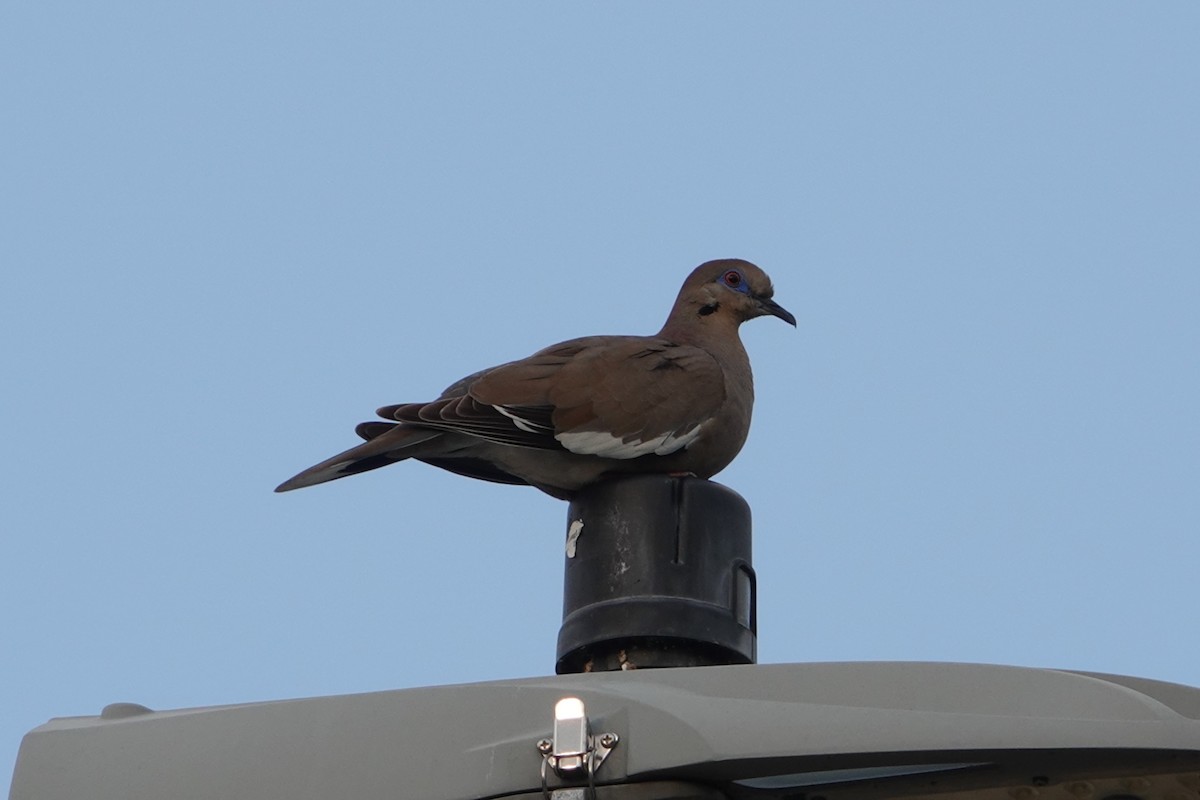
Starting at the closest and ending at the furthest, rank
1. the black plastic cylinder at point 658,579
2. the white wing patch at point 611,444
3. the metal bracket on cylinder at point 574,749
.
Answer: the metal bracket on cylinder at point 574,749, the black plastic cylinder at point 658,579, the white wing patch at point 611,444

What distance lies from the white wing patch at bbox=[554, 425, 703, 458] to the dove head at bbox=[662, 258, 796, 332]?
1.24 metres

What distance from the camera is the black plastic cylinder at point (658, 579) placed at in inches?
90.7

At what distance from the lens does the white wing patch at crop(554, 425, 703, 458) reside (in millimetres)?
3668

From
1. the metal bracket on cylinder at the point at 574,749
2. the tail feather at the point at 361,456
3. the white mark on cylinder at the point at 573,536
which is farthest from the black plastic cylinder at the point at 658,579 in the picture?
the tail feather at the point at 361,456

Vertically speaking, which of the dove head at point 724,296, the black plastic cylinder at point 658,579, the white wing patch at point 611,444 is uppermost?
the dove head at point 724,296

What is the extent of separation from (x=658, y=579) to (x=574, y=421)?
1466mm

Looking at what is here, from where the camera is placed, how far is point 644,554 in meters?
2.40

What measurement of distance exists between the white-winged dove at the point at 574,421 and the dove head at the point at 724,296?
0.76 metres

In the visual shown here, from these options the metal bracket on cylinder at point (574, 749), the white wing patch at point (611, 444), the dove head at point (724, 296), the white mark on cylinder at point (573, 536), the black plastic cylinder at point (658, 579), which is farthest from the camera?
the dove head at point (724, 296)

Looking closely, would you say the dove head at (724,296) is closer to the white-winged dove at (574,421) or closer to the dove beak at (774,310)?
the dove beak at (774,310)

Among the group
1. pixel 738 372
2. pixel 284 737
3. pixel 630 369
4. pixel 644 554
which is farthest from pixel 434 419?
pixel 284 737

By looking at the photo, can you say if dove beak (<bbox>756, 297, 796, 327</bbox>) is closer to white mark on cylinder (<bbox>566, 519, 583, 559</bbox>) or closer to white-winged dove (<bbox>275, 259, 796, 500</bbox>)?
white-winged dove (<bbox>275, 259, 796, 500</bbox>)

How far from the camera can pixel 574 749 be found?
5.65ft

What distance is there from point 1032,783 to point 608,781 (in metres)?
0.46
